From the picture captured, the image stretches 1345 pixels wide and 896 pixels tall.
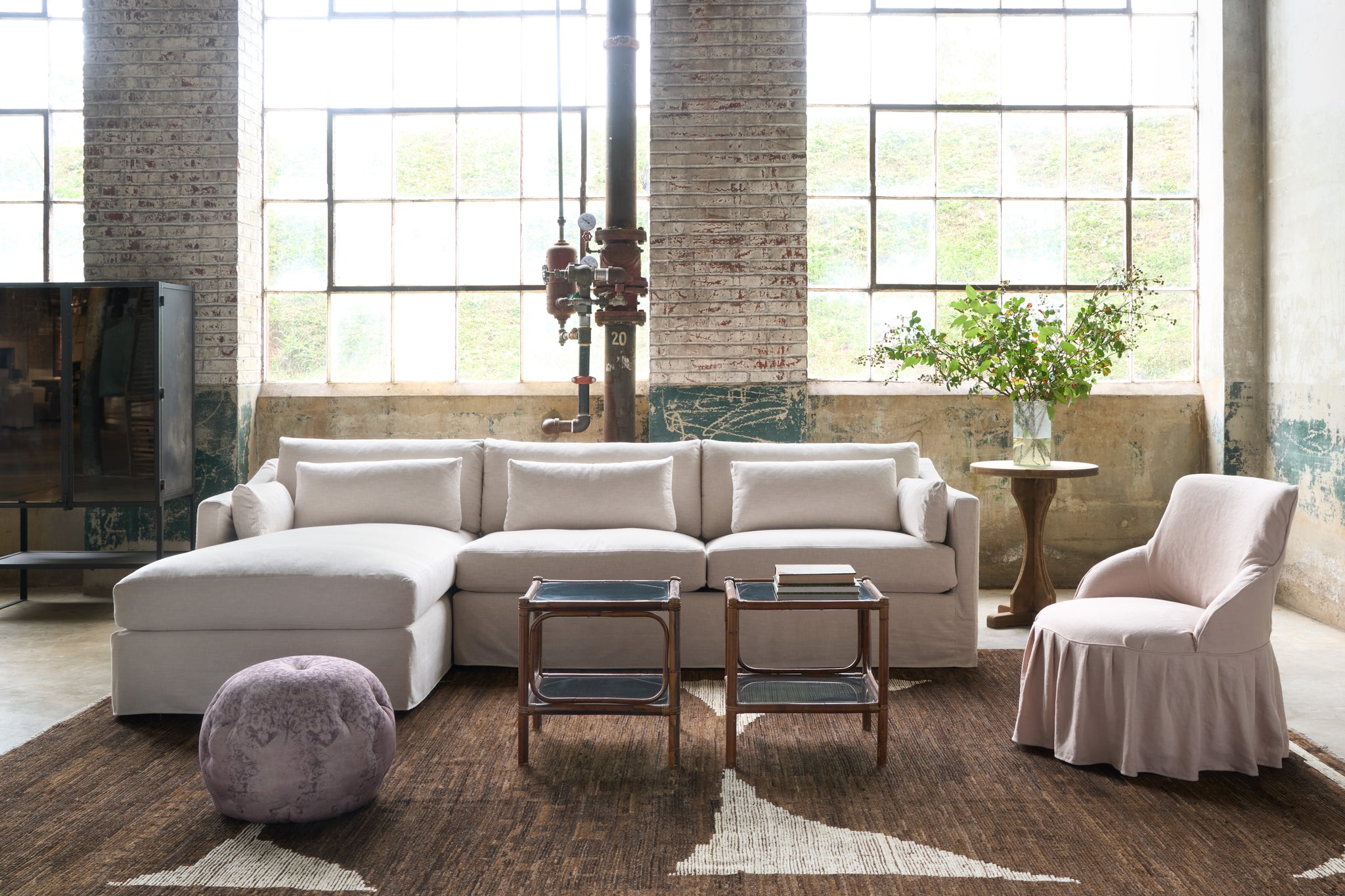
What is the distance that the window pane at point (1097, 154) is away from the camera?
5.74 metres

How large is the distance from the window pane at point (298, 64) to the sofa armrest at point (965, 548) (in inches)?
169

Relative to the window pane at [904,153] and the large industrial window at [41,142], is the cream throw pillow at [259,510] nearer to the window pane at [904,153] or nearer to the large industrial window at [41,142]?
the large industrial window at [41,142]

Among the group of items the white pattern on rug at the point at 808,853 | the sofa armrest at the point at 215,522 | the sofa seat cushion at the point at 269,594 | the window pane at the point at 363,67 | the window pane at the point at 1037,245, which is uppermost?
the window pane at the point at 363,67

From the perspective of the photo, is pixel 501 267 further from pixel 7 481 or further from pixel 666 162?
pixel 7 481

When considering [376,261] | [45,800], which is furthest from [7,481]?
[45,800]

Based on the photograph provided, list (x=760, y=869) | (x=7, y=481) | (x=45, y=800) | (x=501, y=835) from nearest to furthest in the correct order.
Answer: (x=760, y=869) < (x=501, y=835) < (x=45, y=800) < (x=7, y=481)

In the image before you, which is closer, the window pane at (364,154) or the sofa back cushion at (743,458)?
the sofa back cushion at (743,458)

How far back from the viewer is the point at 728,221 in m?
5.40

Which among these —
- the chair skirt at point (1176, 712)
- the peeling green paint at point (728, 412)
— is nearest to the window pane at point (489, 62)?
the peeling green paint at point (728, 412)

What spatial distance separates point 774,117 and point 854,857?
407cm

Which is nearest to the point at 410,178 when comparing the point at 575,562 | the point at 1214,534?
the point at 575,562

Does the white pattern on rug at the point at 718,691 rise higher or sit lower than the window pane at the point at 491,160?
lower

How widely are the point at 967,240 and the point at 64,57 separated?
529 cm

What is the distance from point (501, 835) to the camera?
2.47 meters
